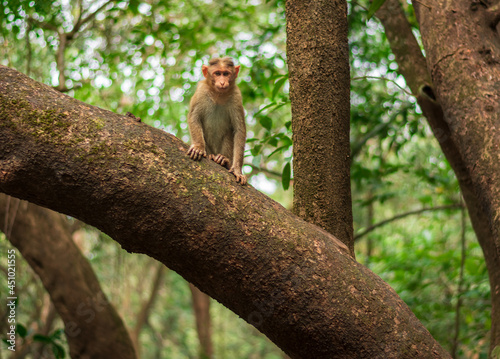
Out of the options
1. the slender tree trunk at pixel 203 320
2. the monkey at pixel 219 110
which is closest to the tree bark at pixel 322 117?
the monkey at pixel 219 110

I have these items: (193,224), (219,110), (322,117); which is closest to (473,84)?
(322,117)

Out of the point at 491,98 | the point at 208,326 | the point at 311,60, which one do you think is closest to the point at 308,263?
the point at 311,60

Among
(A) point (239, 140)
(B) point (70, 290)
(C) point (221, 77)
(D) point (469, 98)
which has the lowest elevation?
(B) point (70, 290)

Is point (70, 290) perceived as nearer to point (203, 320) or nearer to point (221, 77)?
point (221, 77)

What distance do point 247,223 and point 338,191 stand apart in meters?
0.76

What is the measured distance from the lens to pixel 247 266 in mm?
2236

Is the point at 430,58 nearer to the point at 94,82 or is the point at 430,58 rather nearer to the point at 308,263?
the point at 308,263

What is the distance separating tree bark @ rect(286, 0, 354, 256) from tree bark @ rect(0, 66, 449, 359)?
50 centimetres

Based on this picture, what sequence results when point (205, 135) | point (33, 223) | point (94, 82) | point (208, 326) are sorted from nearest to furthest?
point (205, 135)
point (33, 223)
point (94, 82)
point (208, 326)

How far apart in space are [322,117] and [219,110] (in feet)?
6.76

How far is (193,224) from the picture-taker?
7.27 ft

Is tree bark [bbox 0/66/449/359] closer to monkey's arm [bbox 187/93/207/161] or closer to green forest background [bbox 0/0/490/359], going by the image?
green forest background [bbox 0/0/490/359]

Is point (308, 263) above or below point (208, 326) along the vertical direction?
below

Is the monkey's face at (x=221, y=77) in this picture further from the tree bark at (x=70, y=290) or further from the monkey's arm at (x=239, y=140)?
the tree bark at (x=70, y=290)
